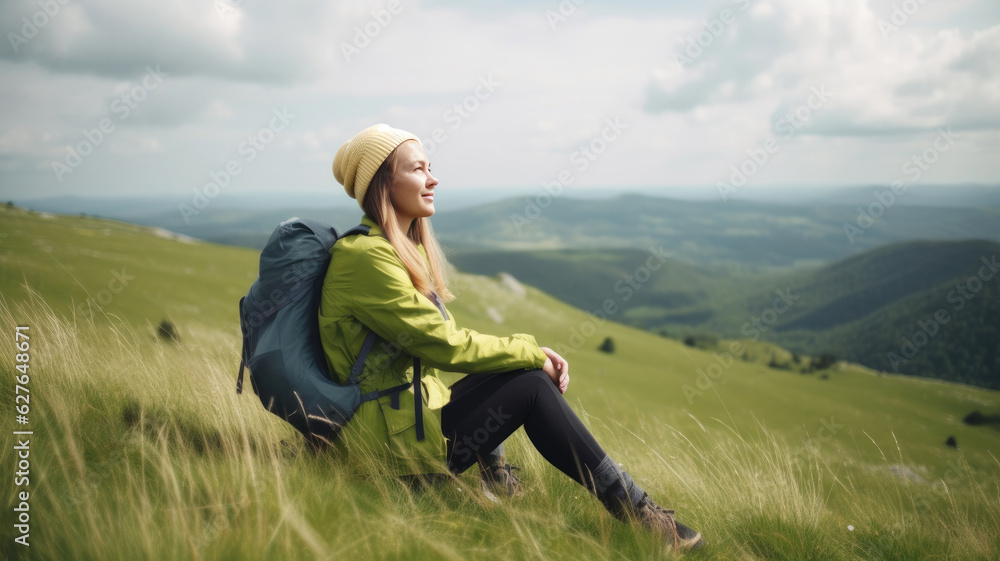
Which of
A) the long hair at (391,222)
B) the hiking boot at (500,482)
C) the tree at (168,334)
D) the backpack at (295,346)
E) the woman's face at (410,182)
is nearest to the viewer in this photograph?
the backpack at (295,346)

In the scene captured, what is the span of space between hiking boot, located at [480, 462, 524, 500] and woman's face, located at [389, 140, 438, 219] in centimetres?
174

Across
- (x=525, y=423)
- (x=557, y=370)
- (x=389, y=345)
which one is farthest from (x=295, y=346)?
(x=557, y=370)

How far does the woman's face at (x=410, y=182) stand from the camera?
12.0ft

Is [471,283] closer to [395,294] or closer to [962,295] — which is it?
[395,294]

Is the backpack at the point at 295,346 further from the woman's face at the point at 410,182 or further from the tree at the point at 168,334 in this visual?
the tree at the point at 168,334

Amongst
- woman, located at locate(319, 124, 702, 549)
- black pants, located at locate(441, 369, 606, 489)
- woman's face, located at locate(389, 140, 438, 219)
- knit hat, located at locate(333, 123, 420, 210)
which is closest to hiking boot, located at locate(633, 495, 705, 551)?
woman, located at locate(319, 124, 702, 549)

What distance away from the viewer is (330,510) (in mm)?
2898

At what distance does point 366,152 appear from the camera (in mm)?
3605

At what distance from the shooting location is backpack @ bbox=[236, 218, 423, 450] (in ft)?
10.5

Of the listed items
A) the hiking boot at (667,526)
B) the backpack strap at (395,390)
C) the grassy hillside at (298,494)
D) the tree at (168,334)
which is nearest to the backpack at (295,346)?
the backpack strap at (395,390)

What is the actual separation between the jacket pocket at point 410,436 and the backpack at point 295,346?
4cm

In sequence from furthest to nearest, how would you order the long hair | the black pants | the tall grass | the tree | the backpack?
1. the tree
2. the long hair
3. the black pants
4. the backpack
5. the tall grass

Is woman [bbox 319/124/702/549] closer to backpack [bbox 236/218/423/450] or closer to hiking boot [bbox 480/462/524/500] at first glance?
backpack [bbox 236/218/423/450]

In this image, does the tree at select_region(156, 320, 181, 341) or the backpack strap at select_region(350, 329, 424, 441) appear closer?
the backpack strap at select_region(350, 329, 424, 441)
